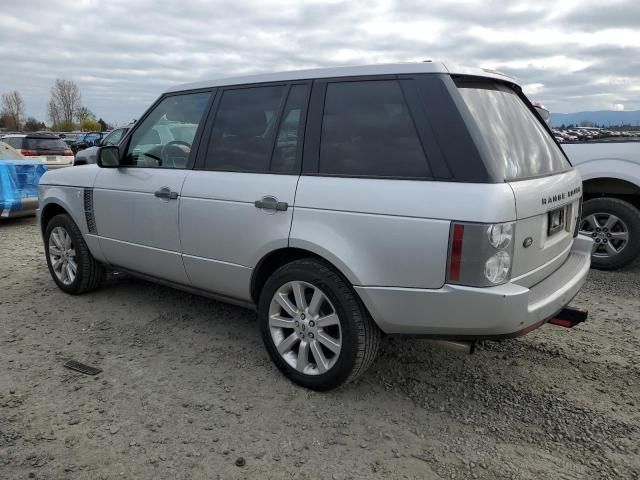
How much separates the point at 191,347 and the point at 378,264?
1812mm

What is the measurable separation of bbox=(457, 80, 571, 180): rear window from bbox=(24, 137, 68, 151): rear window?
53.8 ft

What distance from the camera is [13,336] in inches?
161

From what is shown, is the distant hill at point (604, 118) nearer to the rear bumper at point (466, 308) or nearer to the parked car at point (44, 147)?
the rear bumper at point (466, 308)

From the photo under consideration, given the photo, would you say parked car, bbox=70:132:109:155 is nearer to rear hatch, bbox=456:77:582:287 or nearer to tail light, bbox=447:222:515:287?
rear hatch, bbox=456:77:582:287

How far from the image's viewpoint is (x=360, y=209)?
2840 millimetres

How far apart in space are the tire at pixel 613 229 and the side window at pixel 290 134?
12.7 ft

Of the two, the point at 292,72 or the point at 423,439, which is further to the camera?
the point at 292,72

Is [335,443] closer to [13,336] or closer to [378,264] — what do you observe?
[378,264]

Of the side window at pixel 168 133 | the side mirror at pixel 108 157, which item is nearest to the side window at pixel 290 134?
the side window at pixel 168 133

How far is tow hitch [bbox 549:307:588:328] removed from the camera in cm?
313

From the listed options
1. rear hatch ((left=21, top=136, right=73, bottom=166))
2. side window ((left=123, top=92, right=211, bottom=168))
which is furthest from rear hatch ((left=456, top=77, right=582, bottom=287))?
rear hatch ((left=21, top=136, right=73, bottom=166))

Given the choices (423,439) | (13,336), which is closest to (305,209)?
(423,439)

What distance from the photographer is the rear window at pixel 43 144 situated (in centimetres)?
1645

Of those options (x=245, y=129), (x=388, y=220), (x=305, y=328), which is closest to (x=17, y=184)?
(x=245, y=129)
